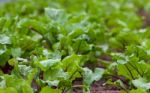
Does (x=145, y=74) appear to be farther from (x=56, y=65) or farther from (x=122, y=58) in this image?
(x=56, y=65)

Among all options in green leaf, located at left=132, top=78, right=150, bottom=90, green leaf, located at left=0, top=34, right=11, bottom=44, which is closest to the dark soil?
green leaf, located at left=132, top=78, right=150, bottom=90

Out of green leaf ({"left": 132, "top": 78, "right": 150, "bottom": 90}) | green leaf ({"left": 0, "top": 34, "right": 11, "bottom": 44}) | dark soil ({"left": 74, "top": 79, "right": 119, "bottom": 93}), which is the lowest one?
green leaf ({"left": 132, "top": 78, "right": 150, "bottom": 90})

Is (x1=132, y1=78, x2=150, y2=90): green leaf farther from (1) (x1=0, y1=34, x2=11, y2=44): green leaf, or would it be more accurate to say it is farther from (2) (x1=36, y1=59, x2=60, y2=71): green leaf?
(1) (x1=0, y1=34, x2=11, y2=44): green leaf

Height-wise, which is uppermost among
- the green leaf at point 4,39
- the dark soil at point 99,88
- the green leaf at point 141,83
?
the green leaf at point 4,39

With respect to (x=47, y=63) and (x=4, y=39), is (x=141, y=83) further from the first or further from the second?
(x=4, y=39)

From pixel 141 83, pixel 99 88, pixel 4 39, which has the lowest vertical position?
pixel 141 83

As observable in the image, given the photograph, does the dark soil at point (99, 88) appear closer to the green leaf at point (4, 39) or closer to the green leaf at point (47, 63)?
the green leaf at point (47, 63)

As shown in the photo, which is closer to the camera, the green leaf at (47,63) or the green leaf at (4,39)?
the green leaf at (47,63)

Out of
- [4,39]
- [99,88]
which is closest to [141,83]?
[99,88]

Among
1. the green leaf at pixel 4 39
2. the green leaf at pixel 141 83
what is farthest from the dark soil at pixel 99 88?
the green leaf at pixel 4 39

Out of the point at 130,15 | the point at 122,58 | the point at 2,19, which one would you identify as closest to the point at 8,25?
the point at 2,19

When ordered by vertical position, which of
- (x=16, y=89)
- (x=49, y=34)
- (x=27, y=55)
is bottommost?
(x=16, y=89)
